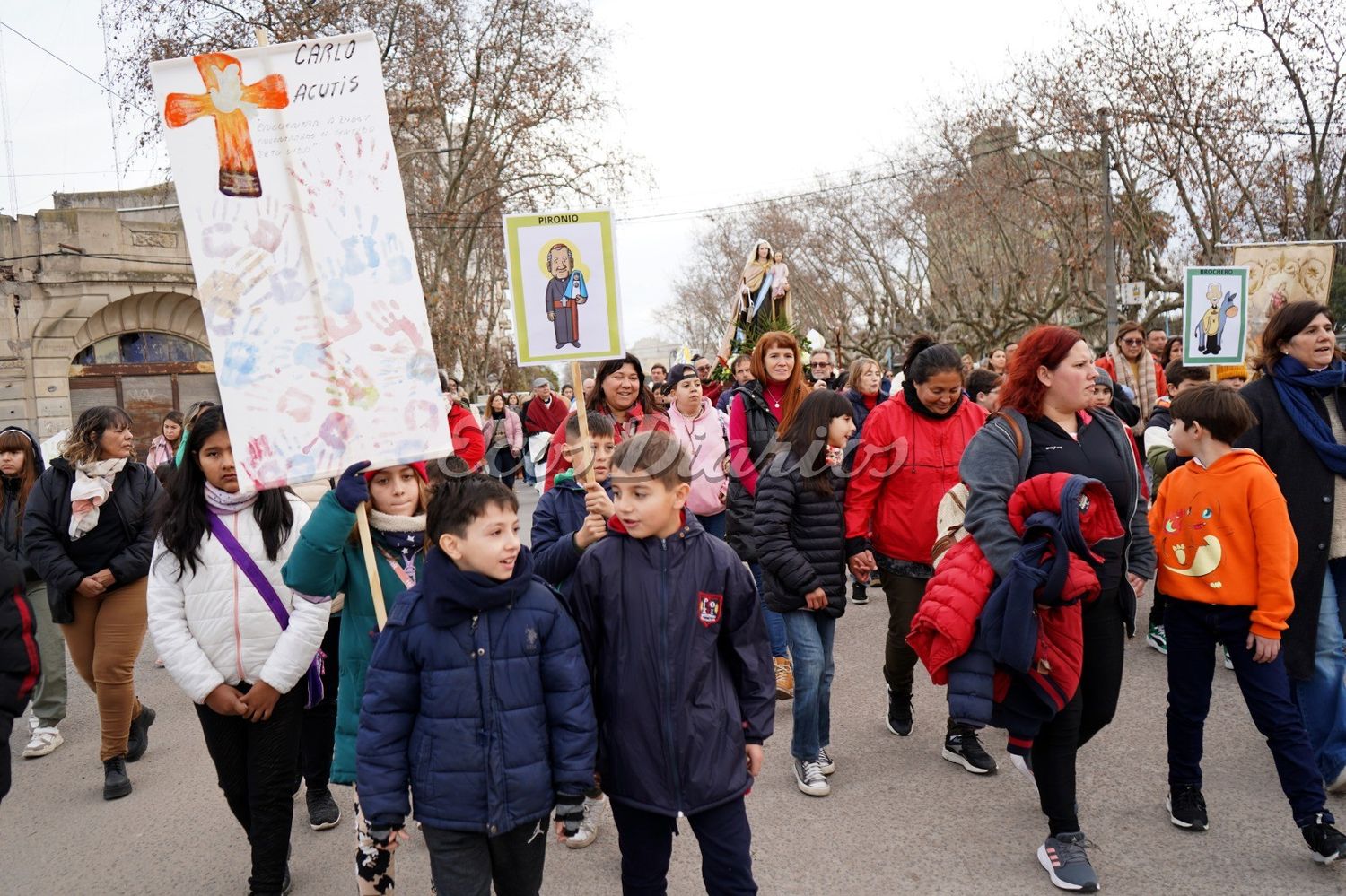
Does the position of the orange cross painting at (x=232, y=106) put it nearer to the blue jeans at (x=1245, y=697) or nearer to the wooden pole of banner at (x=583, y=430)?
the wooden pole of banner at (x=583, y=430)

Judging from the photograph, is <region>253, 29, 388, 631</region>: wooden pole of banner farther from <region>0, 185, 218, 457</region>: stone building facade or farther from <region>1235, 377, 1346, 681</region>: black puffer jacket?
<region>0, 185, 218, 457</region>: stone building facade

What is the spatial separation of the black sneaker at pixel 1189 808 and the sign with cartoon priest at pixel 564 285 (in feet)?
9.59

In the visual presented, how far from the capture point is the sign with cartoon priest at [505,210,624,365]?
4.11 metres

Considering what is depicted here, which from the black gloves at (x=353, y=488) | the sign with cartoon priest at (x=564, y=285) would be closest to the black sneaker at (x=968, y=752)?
the sign with cartoon priest at (x=564, y=285)

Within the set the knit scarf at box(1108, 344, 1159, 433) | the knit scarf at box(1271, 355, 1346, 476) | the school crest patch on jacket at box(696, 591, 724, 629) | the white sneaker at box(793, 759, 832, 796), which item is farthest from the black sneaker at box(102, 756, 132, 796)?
the knit scarf at box(1108, 344, 1159, 433)

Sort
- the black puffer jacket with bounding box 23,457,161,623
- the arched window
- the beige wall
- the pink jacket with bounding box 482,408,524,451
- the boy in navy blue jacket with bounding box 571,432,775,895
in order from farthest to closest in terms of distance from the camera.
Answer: the arched window < the beige wall < the pink jacket with bounding box 482,408,524,451 < the black puffer jacket with bounding box 23,457,161,623 < the boy in navy blue jacket with bounding box 571,432,775,895

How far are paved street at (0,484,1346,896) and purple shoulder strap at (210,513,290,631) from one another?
1256 mm

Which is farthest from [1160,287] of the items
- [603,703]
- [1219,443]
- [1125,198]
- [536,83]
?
[603,703]

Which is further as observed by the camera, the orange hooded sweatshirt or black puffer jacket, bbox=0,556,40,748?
the orange hooded sweatshirt

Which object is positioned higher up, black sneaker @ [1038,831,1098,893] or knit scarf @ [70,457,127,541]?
knit scarf @ [70,457,127,541]

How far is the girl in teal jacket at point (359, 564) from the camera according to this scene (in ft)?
10.2

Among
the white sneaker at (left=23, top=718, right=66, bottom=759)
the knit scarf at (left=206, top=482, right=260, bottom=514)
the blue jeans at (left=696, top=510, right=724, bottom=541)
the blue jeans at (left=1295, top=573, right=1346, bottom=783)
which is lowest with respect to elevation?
the white sneaker at (left=23, top=718, right=66, bottom=759)

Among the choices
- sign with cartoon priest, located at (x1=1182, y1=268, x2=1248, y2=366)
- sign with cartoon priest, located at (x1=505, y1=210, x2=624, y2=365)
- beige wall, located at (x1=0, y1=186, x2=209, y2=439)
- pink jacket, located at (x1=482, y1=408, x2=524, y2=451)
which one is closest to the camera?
sign with cartoon priest, located at (x1=505, y1=210, x2=624, y2=365)

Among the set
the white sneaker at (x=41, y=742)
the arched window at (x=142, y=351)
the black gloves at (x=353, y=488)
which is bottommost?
the white sneaker at (x=41, y=742)
